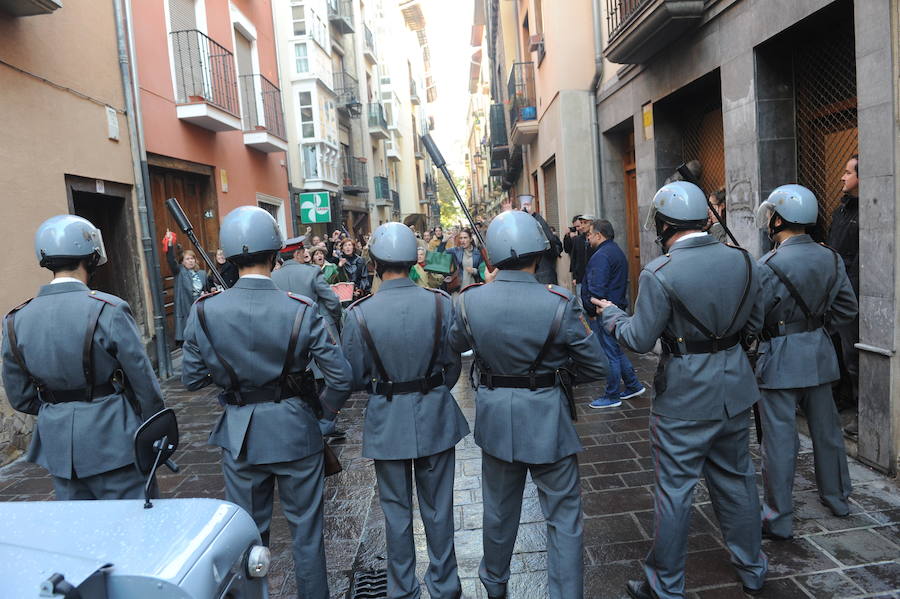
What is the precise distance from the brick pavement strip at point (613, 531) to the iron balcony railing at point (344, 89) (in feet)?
73.2

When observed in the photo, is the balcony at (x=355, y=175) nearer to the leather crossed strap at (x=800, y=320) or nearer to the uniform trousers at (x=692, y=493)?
the leather crossed strap at (x=800, y=320)

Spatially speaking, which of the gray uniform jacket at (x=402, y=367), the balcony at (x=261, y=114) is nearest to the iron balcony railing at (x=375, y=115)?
the balcony at (x=261, y=114)

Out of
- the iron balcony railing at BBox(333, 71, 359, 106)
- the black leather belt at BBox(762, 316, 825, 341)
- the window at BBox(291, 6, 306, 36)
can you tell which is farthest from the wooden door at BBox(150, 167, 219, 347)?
the iron balcony railing at BBox(333, 71, 359, 106)

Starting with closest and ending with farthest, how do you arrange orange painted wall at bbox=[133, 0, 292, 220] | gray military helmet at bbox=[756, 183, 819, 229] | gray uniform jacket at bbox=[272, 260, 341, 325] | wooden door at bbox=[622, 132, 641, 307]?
gray military helmet at bbox=[756, 183, 819, 229], gray uniform jacket at bbox=[272, 260, 341, 325], orange painted wall at bbox=[133, 0, 292, 220], wooden door at bbox=[622, 132, 641, 307]

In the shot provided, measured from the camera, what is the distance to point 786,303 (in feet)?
12.4

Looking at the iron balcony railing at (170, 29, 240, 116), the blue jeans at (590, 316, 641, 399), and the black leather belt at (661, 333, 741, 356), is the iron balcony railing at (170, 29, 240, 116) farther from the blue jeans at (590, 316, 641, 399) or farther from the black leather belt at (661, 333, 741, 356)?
the black leather belt at (661, 333, 741, 356)

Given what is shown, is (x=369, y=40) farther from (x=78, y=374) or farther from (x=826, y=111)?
(x=78, y=374)

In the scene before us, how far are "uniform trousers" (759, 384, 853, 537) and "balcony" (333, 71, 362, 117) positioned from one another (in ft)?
78.7

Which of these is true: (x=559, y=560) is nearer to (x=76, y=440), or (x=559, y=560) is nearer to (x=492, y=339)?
(x=492, y=339)

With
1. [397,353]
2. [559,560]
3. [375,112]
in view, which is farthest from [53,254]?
[375,112]

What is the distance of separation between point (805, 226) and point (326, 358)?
279 cm

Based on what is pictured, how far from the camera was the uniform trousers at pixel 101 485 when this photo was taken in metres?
3.23

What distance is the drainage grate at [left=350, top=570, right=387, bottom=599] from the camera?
3.43 metres

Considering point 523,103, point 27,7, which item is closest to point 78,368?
point 27,7
